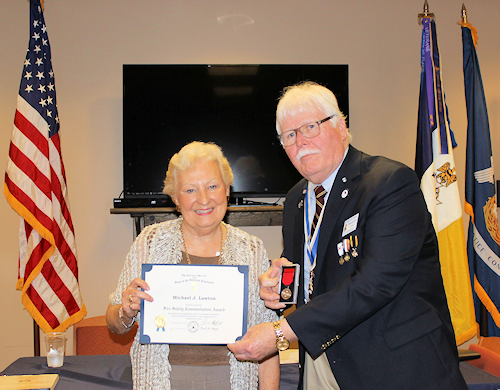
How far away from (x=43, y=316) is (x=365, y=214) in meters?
3.11

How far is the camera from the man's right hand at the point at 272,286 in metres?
1.76

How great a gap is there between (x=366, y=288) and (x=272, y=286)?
461 millimetres

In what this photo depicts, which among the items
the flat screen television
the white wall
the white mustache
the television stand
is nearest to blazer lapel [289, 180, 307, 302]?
the white mustache

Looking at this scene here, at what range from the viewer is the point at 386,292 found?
1480mm

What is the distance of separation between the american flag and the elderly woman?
1.89 metres

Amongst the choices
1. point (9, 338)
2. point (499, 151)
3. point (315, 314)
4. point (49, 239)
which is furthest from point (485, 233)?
point (9, 338)

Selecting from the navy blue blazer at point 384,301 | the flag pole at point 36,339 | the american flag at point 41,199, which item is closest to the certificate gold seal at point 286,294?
the navy blue blazer at point 384,301

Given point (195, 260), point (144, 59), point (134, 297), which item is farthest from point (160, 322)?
point (144, 59)

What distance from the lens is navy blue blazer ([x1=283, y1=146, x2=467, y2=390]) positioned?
1.48 metres

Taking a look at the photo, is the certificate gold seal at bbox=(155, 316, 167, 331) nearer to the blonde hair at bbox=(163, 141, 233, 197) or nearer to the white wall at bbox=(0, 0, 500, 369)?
the blonde hair at bbox=(163, 141, 233, 197)

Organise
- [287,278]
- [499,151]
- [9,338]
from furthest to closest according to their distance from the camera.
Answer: [499,151], [9,338], [287,278]

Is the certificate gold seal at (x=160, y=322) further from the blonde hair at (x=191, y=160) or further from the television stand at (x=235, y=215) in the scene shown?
the television stand at (x=235, y=215)

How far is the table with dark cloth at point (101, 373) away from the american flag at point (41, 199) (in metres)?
1.28

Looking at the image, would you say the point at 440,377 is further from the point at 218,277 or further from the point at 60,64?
the point at 60,64
